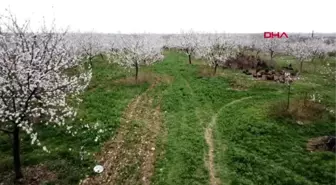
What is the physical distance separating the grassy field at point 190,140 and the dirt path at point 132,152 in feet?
0.21

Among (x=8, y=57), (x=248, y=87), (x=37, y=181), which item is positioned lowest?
(x=37, y=181)

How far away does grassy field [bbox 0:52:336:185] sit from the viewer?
16.6 metres

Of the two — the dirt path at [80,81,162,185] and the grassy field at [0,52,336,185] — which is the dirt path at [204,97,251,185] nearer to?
the grassy field at [0,52,336,185]

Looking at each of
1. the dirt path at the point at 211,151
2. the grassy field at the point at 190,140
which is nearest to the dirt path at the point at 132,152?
the grassy field at the point at 190,140

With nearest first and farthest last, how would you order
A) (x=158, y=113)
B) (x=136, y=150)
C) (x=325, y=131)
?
(x=136, y=150)
(x=325, y=131)
(x=158, y=113)

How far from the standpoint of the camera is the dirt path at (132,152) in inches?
639

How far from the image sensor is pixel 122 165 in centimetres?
1753

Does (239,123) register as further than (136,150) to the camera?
Yes

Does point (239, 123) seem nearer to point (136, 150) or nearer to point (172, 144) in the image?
point (172, 144)

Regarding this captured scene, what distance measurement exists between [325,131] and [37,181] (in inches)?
817

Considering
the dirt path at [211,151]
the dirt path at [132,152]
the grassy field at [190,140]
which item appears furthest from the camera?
the grassy field at [190,140]

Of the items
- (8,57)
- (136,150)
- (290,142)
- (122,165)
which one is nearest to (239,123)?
(290,142)

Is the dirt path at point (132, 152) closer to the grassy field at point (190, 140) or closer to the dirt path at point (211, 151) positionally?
the grassy field at point (190, 140)

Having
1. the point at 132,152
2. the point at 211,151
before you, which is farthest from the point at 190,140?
the point at 132,152
